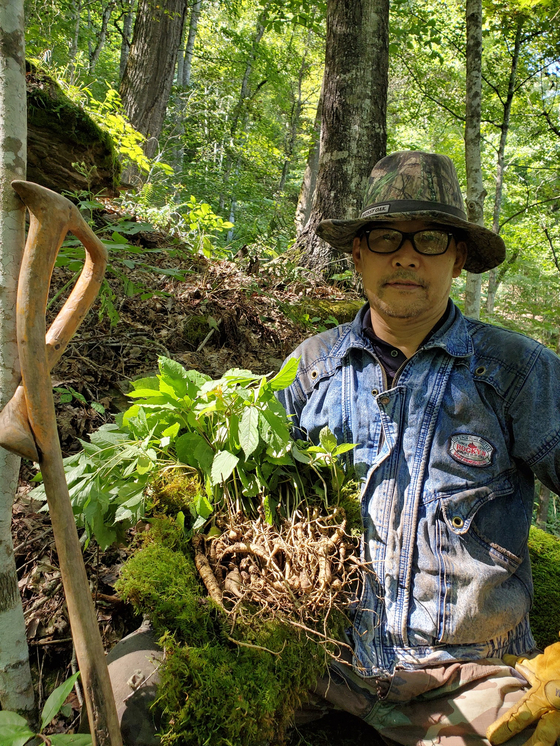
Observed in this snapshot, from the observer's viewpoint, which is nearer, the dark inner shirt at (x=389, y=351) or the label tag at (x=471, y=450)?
the label tag at (x=471, y=450)

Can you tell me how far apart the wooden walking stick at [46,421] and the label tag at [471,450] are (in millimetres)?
1552

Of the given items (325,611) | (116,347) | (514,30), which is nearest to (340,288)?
(116,347)

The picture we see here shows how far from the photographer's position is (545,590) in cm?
281

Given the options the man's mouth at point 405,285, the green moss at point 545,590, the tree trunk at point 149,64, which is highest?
the tree trunk at point 149,64

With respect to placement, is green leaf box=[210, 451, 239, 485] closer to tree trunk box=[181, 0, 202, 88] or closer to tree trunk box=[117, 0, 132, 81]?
tree trunk box=[117, 0, 132, 81]

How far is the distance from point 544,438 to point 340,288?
11.1ft

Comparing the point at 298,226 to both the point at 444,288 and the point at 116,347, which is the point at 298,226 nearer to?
the point at 116,347

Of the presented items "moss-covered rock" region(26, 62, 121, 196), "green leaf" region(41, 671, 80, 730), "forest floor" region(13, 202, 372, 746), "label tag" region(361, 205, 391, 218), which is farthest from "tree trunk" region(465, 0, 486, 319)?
"green leaf" region(41, 671, 80, 730)

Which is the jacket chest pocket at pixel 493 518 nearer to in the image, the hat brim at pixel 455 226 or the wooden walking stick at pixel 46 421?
the hat brim at pixel 455 226

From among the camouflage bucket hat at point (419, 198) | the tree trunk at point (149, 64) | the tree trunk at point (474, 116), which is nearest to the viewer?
the camouflage bucket hat at point (419, 198)

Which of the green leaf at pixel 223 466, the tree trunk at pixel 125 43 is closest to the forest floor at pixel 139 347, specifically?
the green leaf at pixel 223 466

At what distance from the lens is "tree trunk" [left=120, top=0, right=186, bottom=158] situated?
23.3ft

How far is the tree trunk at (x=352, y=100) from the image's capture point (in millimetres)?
4844

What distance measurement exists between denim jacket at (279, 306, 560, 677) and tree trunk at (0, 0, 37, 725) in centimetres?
129
